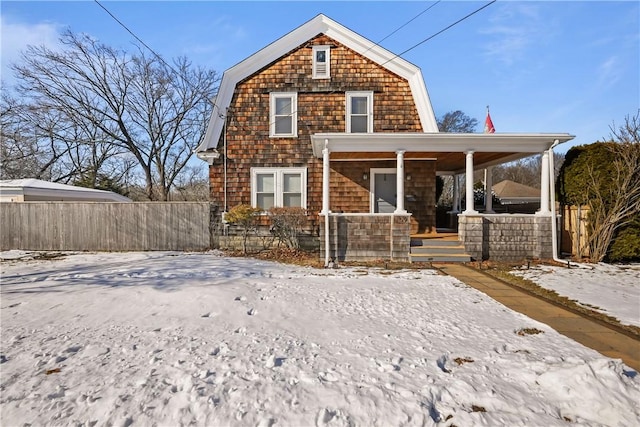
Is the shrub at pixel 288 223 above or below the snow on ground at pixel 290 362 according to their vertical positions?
above

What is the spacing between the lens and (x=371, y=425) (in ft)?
6.92

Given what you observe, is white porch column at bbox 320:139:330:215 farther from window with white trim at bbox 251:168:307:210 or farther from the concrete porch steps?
the concrete porch steps

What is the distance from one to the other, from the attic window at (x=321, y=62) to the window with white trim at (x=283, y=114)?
1059mm

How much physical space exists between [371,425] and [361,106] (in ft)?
33.7

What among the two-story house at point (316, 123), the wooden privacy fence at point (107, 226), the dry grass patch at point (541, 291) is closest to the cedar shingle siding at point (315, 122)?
the two-story house at point (316, 123)

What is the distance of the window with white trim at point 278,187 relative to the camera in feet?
35.9

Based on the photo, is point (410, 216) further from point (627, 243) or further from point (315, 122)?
point (627, 243)

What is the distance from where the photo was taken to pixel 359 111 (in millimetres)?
10977

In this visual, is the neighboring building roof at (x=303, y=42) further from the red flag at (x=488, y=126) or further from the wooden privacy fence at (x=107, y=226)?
the wooden privacy fence at (x=107, y=226)

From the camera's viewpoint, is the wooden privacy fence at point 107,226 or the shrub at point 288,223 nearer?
the shrub at point 288,223

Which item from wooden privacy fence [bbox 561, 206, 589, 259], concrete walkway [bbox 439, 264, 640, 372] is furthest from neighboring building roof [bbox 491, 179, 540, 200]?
concrete walkway [bbox 439, 264, 640, 372]

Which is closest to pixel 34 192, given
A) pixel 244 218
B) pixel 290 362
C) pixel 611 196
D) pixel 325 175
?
pixel 244 218

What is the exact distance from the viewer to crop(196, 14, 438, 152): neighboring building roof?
10.6m

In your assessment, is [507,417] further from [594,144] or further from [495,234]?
[594,144]
